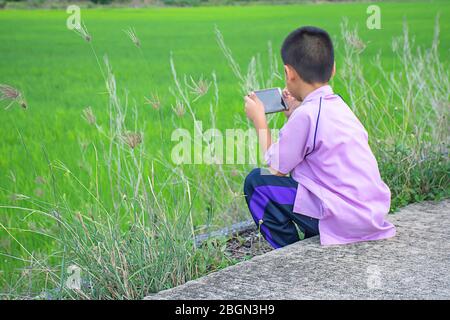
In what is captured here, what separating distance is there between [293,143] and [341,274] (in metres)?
0.59

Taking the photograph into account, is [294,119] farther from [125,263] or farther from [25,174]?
[25,174]

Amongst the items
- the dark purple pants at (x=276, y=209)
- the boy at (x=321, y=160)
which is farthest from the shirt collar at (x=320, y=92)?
the dark purple pants at (x=276, y=209)

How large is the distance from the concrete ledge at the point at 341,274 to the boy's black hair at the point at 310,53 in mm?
662

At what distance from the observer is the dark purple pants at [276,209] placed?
11.1 ft

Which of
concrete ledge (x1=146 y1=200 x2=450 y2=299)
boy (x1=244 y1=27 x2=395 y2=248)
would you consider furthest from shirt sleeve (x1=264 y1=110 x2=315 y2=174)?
concrete ledge (x1=146 y1=200 x2=450 y2=299)

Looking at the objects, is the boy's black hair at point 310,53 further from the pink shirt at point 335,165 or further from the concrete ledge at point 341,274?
the concrete ledge at point 341,274

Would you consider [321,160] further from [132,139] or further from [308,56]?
[132,139]

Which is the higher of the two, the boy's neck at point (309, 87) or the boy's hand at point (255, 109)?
the boy's neck at point (309, 87)

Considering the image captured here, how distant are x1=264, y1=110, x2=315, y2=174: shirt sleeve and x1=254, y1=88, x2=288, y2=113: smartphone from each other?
0.72 feet

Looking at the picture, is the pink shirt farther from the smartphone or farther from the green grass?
the green grass

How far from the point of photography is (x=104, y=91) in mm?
6465

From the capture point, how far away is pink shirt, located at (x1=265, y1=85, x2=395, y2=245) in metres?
3.18

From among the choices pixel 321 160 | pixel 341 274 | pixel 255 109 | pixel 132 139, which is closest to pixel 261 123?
pixel 255 109
